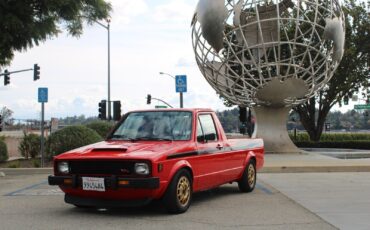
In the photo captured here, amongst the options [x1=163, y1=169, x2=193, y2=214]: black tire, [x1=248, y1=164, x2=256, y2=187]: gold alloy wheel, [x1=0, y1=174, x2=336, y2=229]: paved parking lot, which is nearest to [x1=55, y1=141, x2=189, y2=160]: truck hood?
[x1=163, y1=169, x2=193, y2=214]: black tire

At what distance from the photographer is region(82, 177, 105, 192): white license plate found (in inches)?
299

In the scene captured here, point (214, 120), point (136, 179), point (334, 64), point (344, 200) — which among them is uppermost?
point (334, 64)

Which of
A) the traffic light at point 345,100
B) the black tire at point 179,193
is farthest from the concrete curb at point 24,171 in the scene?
the traffic light at point 345,100

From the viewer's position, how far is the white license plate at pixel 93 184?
24.9 feet

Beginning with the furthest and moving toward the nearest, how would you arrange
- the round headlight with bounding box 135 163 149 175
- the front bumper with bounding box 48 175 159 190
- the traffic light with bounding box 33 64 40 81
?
the traffic light with bounding box 33 64 40 81 → the round headlight with bounding box 135 163 149 175 → the front bumper with bounding box 48 175 159 190

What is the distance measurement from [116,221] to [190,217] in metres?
1.06

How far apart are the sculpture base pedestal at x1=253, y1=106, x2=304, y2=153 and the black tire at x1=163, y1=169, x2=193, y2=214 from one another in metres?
16.3

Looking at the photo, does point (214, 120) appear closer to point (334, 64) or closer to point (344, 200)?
point (344, 200)

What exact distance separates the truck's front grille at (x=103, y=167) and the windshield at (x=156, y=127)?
114 cm

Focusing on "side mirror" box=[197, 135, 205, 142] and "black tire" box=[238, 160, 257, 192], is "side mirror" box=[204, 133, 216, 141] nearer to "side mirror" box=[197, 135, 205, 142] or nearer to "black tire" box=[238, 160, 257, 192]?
"side mirror" box=[197, 135, 205, 142]

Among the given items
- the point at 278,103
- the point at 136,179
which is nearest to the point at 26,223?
the point at 136,179

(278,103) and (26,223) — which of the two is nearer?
(26,223)

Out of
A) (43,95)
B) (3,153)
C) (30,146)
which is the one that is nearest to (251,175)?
(43,95)

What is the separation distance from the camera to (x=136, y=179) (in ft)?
24.3
